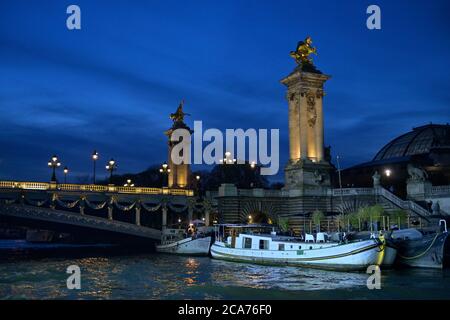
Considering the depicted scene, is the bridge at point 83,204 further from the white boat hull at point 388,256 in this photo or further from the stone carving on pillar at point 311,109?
the white boat hull at point 388,256

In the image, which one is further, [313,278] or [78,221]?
[78,221]

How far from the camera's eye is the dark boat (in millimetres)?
38844

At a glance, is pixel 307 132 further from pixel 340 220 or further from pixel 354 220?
pixel 354 220

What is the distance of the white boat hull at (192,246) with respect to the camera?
190 feet

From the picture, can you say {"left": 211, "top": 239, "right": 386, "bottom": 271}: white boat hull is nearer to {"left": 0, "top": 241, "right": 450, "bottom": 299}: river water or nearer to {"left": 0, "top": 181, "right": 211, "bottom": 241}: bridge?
{"left": 0, "top": 241, "right": 450, "bottom": 299}: river water

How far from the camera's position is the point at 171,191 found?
73.2 meters

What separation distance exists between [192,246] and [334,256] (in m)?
22.6

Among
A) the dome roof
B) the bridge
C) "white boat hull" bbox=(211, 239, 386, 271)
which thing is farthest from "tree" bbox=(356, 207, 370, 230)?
the dome roof

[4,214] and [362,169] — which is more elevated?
[362,169]

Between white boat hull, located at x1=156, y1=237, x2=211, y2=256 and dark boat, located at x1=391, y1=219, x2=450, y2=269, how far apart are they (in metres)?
21.4

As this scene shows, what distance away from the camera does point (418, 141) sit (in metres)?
91.9
